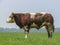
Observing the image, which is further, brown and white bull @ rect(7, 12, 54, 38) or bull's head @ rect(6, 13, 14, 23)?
bull's head @ rect(6, 13, 14, 23)

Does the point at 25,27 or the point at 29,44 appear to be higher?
the point at 29,44

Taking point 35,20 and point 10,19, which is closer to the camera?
point 35,20

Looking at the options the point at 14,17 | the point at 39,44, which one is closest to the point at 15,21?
the point at 14,17

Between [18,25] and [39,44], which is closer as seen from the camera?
[39,44]

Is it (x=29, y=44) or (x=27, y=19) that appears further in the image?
(x=27, y=19)

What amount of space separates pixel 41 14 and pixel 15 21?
2.41 metres

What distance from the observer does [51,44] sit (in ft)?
52.3

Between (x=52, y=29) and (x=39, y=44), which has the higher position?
(x=39, y=44)

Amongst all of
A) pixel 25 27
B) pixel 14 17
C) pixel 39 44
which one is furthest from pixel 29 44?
pixel 14 17

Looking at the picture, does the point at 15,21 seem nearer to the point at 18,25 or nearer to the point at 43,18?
the point at 18,25

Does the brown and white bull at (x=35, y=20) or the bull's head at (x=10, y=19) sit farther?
the bull's head at (x=10, y=19)

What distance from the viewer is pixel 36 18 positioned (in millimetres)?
23703

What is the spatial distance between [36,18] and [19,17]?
5.23 ft

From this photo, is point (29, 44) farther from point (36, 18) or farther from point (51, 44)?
point (36, 18)
